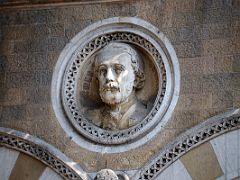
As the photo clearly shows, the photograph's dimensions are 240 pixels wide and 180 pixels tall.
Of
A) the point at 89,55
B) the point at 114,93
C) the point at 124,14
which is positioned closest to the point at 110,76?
the point at 114,93

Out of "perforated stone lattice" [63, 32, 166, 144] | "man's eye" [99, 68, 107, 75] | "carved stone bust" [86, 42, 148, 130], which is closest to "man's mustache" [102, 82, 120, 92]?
"carved stone bust" [86, 42, 148, 130]

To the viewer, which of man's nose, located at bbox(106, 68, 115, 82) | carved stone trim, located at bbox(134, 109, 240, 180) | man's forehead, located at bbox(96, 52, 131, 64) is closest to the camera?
carved stone trim, located at bbox(134, 109, 240, 180)

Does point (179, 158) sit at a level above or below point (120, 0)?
below

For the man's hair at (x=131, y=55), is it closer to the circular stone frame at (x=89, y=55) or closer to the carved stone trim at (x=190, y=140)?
the circular stone frame at (x=89, y=55)

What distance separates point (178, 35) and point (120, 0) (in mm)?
665

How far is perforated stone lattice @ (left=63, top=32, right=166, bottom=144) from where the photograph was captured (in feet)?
39.1

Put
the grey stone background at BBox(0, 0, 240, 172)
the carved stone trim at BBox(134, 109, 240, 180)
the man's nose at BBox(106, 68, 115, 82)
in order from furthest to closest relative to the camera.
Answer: the man's nose at BBox(106, 68, 115, 82)
the grey stone background at BBox(0, 0, 240, 172)
the carved stone trim at BBox(134, 109, 240, 180)

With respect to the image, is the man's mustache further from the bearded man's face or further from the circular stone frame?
the circular stone frame

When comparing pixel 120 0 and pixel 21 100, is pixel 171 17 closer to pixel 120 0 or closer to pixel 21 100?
pixel 120 0

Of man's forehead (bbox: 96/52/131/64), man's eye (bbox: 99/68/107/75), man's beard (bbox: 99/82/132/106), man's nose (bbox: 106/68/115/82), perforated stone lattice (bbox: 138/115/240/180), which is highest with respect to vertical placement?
man's forehead (bbox: 96/52/131/64)

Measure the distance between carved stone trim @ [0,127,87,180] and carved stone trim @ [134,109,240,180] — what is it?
23.6 inches

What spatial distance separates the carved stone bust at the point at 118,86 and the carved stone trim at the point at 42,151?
46 cm

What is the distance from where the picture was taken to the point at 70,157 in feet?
39.2

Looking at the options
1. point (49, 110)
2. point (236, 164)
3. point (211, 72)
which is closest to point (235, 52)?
point (211, 72)
